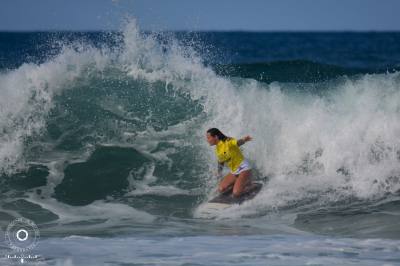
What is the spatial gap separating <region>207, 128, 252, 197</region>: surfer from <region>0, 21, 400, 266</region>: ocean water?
41 cm

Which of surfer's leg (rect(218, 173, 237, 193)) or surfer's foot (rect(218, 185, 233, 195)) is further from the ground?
surfer's leg (rect(218, 173, 237, 193))

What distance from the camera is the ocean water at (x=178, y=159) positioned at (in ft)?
27.0

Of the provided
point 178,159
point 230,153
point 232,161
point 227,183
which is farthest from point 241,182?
point 178,159

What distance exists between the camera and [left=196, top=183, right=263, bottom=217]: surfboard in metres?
10.2

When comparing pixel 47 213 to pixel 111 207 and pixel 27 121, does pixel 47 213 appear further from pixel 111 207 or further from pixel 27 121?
pixel 27 121

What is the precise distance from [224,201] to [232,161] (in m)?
0.70

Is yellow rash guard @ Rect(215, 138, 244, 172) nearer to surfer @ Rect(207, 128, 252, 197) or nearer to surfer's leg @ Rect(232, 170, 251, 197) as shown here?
surfer @ Rect(207, 128, 252, 197)

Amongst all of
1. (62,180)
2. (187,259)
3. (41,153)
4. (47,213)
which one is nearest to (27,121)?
(41,153)

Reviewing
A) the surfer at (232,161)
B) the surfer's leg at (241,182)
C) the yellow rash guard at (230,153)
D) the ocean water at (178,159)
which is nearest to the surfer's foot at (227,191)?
the surfer at (232,161)

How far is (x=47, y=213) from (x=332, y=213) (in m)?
4.43

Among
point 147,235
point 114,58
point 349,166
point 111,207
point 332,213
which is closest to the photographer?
point 147,235

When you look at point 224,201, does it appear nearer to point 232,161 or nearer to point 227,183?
point 227,183

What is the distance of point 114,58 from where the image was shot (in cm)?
1556

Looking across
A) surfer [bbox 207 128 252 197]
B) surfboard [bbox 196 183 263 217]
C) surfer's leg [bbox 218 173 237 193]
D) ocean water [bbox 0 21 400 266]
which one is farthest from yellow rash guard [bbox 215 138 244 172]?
ocean water [bbox 0 21 400 266]
